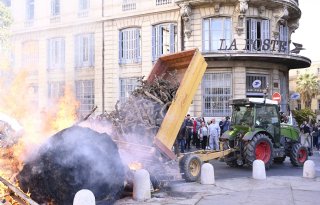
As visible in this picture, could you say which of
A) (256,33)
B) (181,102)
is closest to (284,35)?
(256,33)

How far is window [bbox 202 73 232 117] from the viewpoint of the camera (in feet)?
78.3

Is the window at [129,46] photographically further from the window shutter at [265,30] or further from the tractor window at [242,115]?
the tractor window at [242,115]

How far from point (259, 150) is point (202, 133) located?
20.8 ft

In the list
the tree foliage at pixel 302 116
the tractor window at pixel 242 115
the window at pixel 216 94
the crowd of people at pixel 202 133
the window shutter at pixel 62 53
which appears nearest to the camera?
the tractor window at pixel 242 115

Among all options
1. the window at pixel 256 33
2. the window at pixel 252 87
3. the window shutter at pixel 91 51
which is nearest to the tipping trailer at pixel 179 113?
the window at pixel 252 87

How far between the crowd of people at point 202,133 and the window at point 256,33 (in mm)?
5948

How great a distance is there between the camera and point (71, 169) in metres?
6.99

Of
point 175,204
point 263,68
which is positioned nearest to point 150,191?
point 175,204

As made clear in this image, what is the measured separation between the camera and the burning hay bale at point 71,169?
6.91 m

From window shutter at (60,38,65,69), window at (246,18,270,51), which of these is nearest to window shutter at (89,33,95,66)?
window shutter at (60,38,65,69)

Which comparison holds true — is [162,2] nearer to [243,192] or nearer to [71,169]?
[243,192]

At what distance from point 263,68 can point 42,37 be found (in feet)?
43.1

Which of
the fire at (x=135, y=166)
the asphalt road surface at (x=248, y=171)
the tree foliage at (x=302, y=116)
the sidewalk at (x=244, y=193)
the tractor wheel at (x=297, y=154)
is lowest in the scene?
the asphalt road surface at (x=248, y=171)

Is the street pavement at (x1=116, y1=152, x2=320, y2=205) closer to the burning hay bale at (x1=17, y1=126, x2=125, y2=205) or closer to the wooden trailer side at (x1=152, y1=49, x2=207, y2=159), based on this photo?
the wooden trailer side at (x1=152, y1=49, x2=207, y2=159)
